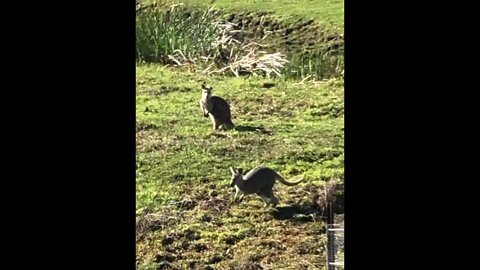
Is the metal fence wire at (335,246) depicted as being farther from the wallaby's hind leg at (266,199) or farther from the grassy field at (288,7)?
the grassy field at (288,7)

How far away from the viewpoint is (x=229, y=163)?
2.23 metres

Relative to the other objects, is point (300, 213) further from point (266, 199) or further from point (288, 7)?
point (288, 7)

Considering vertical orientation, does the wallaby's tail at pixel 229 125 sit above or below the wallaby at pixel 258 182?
above

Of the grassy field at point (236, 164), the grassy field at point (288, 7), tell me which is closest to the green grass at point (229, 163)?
the grassy field at point (236, 164)

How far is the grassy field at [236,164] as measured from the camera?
2.19 m

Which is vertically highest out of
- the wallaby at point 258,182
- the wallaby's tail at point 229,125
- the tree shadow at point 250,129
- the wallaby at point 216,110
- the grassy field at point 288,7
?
the grassy field at point 288,7

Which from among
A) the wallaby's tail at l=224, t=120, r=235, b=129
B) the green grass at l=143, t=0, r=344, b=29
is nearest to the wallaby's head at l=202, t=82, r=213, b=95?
the wallaby's tail at l=224, t=120, r=235, b=129

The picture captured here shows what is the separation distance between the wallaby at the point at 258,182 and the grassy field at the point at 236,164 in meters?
0.02

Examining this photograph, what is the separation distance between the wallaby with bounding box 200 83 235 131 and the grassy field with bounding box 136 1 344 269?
24mm

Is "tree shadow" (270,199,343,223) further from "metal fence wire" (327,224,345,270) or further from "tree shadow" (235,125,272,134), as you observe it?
"tree shadow" (235,125,272,134)

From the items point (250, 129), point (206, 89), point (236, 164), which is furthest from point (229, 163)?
point (206, 89)
